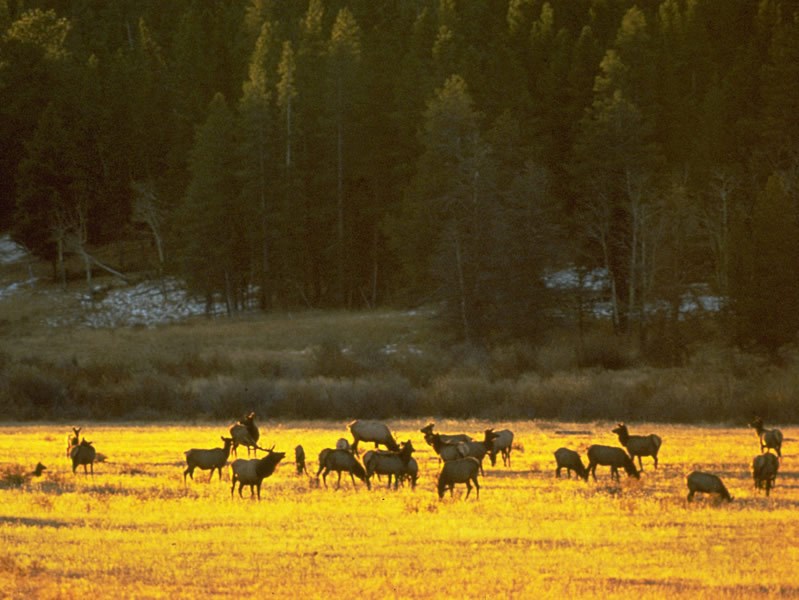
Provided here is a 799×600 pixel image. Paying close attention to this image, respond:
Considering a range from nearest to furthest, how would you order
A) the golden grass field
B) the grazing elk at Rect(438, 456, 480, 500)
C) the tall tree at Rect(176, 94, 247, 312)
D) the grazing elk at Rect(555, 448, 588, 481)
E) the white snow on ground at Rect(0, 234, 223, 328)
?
the golden grass field → the grazing elk at Rect(438, 456, 480, 500) → the grazing elk at Rect(555, 448, 588, 481) → the tall tree at Rect(176, 94, 247, 312) → the white snow on ground at Rect(0, 234, 223, 328)

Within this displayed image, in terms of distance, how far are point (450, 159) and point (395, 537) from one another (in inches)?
2071

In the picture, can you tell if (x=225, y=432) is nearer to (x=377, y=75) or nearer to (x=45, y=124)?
(x=377, y=75)

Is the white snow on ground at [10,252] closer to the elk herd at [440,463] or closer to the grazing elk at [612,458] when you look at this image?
the elk herd at [440,463]

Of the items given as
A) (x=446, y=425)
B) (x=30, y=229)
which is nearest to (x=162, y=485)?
(x=446, y=425)

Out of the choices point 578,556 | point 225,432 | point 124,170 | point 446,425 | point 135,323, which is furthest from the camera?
point 124,170

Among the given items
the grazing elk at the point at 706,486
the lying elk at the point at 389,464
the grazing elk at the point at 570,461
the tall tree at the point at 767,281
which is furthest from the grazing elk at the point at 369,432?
the tall tree at the point at 767,281

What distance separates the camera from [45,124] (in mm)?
86625

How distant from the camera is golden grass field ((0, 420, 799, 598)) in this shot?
14.9 meters

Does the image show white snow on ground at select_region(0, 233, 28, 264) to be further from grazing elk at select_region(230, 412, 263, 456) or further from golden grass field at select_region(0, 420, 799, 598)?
golden grass field at select_region(0, 420, 799, 598)

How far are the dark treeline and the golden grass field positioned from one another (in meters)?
34.7

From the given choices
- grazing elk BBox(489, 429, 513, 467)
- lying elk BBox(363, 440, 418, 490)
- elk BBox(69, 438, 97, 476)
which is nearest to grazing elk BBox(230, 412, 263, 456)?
elk BBox(69, 438, 97, 476)

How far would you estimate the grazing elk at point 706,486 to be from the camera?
2108 centimetres

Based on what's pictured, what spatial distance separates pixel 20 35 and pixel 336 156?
95.4 feet

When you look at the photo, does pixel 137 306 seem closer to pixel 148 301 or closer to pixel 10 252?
pixel 148 301
